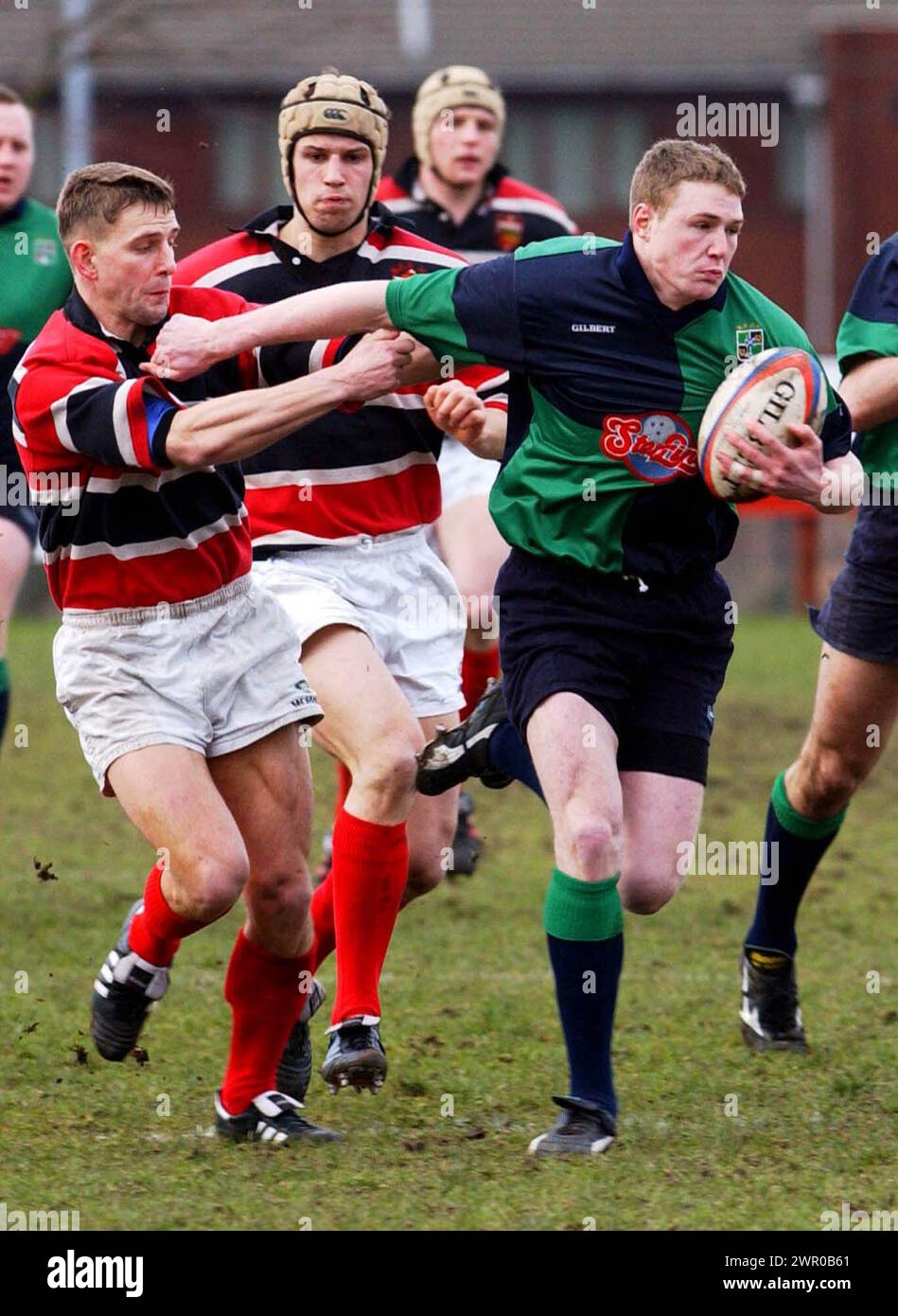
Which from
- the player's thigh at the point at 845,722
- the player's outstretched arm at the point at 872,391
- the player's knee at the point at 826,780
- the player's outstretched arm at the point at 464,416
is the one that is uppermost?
the player's outstretched arm at the point at 872,391

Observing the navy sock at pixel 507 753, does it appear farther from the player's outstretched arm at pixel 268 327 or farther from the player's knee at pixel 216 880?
the player's outstretched arm at pixel 268 327

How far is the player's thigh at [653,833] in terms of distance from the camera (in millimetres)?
5090

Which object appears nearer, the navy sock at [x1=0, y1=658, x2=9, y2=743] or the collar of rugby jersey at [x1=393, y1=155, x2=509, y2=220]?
the navy sock at [x1=0, y1=658, x2=9, y2=743]

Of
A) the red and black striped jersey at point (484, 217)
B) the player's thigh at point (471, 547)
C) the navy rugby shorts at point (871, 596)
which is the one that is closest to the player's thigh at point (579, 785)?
the navy rugby shorts at point (871, 596)

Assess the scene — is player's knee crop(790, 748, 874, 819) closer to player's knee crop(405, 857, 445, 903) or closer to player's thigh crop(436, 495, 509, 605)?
player's knee crop(405, 857, 445, 903)

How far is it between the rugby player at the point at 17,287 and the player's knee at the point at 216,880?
258 centimetres

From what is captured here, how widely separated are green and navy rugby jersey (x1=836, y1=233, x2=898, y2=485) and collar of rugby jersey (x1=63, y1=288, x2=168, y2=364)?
1917 millimetres

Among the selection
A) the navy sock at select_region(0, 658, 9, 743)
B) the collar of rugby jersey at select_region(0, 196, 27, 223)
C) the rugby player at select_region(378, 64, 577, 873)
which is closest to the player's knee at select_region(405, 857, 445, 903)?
the rugby player at select_region(378, 64, 577, 873)

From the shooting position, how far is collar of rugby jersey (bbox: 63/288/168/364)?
4.80 m

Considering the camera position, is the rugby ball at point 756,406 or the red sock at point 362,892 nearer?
the rugby ball at point 756,406

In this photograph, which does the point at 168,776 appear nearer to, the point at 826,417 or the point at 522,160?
the point at 826,417

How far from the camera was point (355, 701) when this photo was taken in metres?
5.55

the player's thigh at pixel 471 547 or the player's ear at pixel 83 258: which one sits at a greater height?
the player's thigh at pixel 471 547

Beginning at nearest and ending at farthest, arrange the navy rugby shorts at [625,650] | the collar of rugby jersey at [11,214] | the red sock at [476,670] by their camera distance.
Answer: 1. the navy rugby shorts at [625,650]
2. the collar of rugby jersey at [11,214]
3. the red sock at [476,670]
